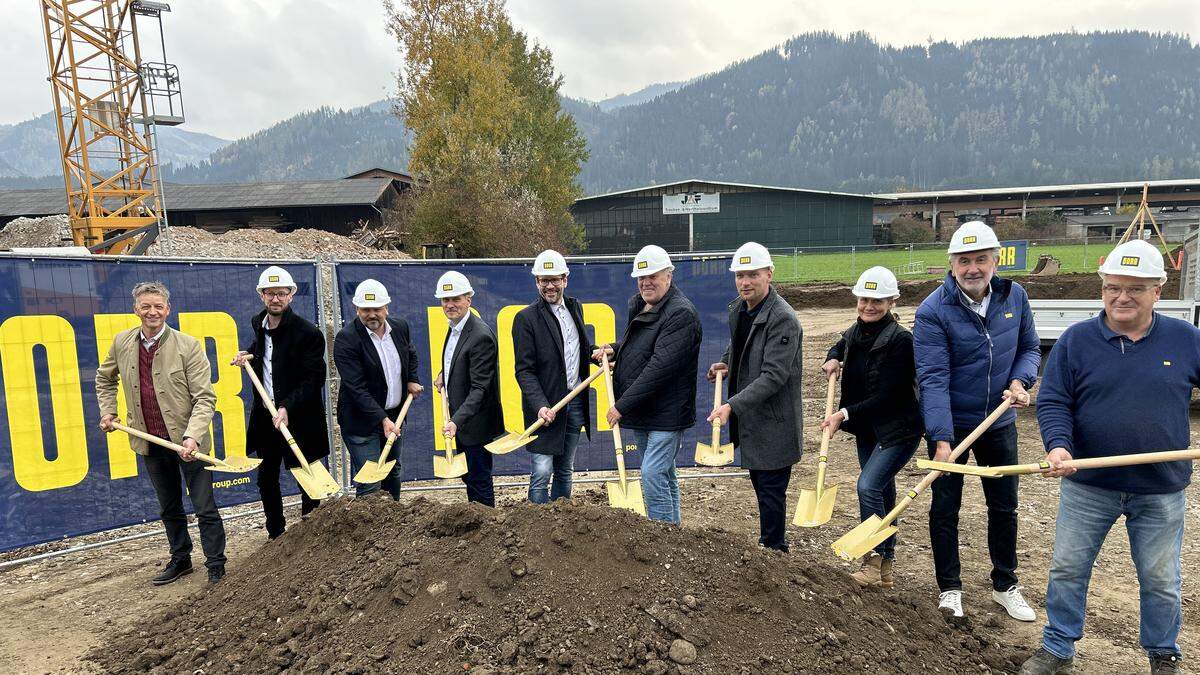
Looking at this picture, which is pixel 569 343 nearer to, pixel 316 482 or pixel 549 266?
pixel 549 266

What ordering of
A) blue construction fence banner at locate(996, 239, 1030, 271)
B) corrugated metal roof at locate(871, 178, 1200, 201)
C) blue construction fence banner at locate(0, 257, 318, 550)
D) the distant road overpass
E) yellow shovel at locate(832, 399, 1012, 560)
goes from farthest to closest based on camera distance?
the distant road overpass → corrugated metal roof at locate(871, 178, 1200, 201) → blue construction fence banner at locate(996, 239, 1030, 271) → blue construction fence banner at locate(0, 257, 318, 550) → yellow shovel at locate(832, 399, 1012, 560)

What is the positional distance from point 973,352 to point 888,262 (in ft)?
105

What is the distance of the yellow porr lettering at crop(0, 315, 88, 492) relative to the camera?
4.95 meters

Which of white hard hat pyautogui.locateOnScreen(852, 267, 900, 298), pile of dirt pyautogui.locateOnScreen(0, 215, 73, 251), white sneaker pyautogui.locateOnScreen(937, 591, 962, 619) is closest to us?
white sneaker pyautogui.locateOnScreen(937, 591, 962, 619)

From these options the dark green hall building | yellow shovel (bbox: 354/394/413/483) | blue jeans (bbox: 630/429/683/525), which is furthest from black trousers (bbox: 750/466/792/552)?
the dark green hall building

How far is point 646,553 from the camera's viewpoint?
3402 millimetres

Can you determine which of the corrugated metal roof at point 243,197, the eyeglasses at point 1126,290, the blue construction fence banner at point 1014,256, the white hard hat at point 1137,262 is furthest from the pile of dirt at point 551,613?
the corrugated metal roof at point 243,197

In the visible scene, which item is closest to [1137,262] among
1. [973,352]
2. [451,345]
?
[973,352]

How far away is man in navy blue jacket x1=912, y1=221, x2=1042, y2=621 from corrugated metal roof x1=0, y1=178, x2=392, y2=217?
36.0 meters

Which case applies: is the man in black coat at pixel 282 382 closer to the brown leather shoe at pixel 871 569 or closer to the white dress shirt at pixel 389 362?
the white dress shirt at pixel 389 362

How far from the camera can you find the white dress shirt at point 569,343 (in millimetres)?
5008

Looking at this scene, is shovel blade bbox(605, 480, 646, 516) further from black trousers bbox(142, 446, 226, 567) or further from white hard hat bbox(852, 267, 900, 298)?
black trousers bbox(142, 446, 226, 567)

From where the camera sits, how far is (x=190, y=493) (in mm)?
4680

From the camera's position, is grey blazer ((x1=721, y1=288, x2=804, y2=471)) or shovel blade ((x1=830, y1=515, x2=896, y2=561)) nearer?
shovel blade ((x1=830, y1=515, x2=896, y2=561))
